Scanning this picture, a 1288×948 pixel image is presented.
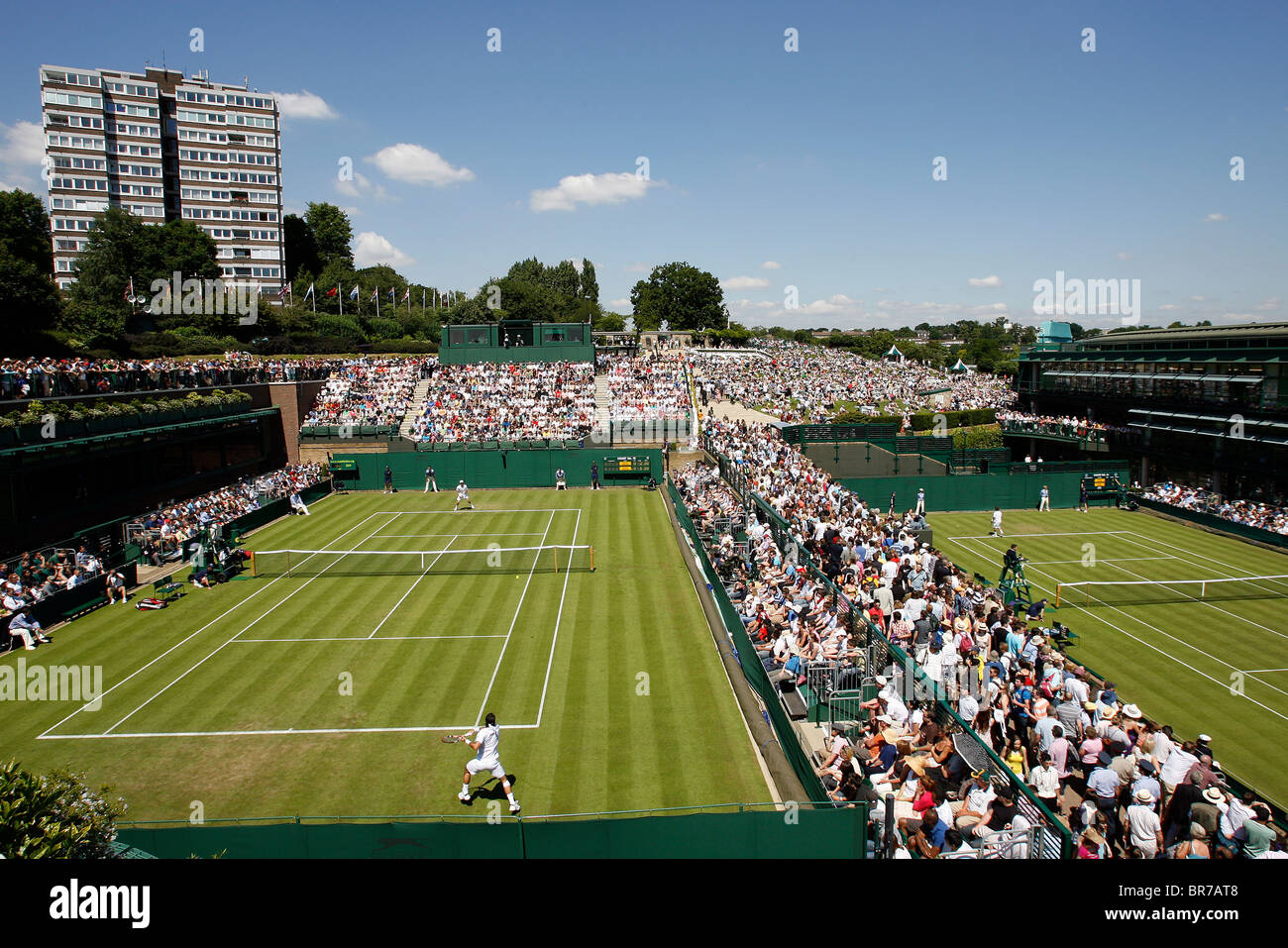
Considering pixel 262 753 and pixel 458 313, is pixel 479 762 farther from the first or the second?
pixel 458 313

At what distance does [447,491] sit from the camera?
4159cm

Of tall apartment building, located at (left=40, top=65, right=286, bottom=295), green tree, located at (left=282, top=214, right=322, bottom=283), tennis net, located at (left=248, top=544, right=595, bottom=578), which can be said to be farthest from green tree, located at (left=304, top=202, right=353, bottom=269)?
tennis net, located at (left=248, top=544, right=595, bottom=578)

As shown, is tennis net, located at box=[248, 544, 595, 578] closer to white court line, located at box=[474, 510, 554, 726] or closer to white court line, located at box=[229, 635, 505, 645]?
Result: white court line, located at box=[474, 510, 554, 726]

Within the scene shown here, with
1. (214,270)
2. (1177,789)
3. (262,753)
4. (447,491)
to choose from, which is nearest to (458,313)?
(214,270)

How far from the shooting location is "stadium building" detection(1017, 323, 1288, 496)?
120 feet

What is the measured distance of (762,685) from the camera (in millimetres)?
14680

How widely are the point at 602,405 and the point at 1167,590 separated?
36.4m

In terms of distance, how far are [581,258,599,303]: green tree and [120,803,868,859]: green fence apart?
5787 inches

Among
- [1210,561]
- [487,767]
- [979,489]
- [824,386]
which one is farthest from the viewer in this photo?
[824,386]

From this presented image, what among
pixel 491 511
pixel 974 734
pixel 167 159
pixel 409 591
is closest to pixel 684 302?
pixel 167 159

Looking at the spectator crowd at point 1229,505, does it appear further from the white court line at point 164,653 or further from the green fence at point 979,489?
the white court line at point 164,653

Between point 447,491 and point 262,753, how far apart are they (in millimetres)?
27930

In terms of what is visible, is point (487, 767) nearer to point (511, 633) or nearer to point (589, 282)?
point (511, 633)
